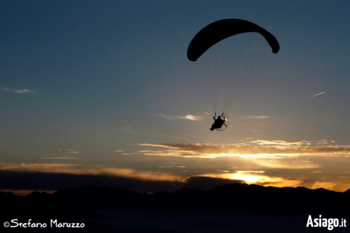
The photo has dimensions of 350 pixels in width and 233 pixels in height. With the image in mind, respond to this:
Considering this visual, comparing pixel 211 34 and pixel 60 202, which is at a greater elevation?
pixel 211 34

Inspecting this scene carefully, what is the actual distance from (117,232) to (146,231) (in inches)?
1166

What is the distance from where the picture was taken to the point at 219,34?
37.0 m

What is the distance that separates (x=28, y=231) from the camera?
4232 inches

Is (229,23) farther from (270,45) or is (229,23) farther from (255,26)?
(270,45)

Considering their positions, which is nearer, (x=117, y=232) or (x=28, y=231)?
(x=28, y=231)

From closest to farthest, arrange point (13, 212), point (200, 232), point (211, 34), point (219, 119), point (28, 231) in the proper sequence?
point (219, 119) < point (211, 34) < point (28, 231) < point (13, 212) < point (200, 232)

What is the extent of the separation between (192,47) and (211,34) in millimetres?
2436

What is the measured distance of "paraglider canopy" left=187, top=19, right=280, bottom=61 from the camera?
35.6 metres

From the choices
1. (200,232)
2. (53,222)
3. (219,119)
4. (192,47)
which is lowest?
(200,232)

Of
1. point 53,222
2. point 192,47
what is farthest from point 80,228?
point 192,47

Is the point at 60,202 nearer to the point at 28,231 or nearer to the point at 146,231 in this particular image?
the point at 146,231

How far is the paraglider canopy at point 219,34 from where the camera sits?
35594 mm

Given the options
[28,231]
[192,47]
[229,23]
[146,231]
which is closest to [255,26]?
[229,23]

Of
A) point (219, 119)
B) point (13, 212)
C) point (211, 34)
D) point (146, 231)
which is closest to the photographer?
point (219, 119)
